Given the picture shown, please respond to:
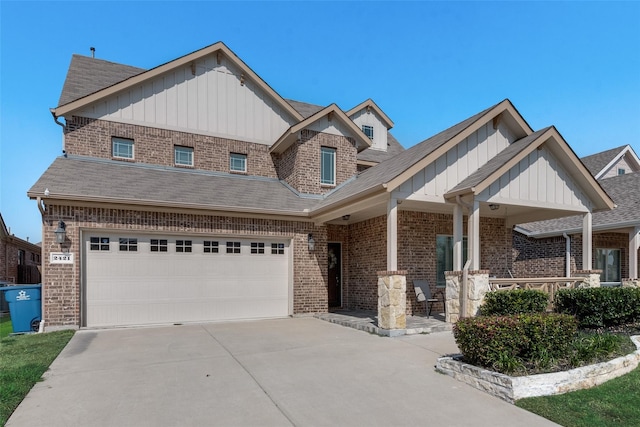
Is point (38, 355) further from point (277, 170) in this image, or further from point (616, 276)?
point (616, 276)

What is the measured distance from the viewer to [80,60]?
1438cm

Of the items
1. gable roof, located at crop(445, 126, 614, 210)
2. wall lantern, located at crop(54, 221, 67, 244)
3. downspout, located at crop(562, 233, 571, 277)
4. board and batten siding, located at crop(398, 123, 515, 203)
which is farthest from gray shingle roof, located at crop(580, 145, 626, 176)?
wall lantern, located at crop(54, 221, 67, 244)

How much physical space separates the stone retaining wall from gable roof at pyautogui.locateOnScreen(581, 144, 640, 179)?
1923cm

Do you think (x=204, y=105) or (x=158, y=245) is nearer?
(x=158, y=245)

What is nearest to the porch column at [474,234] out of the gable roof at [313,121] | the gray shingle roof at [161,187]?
the gray shingle roof at [161,187]

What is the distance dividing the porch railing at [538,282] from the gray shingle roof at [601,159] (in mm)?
13574

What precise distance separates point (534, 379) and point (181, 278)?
343 inches

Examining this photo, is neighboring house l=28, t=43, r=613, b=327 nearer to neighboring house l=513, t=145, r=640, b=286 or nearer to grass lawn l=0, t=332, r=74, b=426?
grass lawn l=0, t=332, r=74, b=426

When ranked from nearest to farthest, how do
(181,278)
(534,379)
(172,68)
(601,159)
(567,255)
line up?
(534,379) < (181,278) < (172,68) < (567,255) < (601,159)

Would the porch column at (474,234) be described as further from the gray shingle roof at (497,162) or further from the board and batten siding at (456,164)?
the board and batten siding at (456,164)

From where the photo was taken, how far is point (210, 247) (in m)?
11.2

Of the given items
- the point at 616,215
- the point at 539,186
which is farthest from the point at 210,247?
the point at 616,215

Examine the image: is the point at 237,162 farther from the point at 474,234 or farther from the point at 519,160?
the point at 519,160

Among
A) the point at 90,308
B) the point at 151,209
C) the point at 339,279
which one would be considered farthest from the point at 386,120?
the point at 90,308
